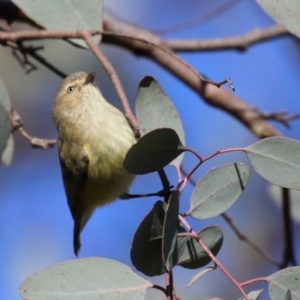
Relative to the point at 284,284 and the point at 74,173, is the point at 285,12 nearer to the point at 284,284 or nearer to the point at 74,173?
the point at 284,284

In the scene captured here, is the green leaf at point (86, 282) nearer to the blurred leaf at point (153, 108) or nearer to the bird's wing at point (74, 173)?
the blurred leaf at point (153, 108)

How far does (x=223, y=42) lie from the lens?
10.5 feet

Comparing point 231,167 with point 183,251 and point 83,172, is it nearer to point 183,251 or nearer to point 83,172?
point 183,251

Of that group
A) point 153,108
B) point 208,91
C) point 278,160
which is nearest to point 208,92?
point 208,91

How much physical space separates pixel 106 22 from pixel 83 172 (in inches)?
33.4

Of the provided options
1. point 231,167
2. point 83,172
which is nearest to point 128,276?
point 231,167

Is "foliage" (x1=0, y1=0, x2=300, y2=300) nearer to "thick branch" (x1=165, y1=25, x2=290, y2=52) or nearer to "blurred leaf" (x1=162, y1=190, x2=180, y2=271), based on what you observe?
"blurred leaf" (x1=162, y1=190, x2=180, y2=271)

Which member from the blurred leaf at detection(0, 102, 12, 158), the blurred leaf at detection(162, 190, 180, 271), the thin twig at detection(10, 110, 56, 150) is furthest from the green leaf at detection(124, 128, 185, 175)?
the thin twig at detection(10, 110, 56, 150)

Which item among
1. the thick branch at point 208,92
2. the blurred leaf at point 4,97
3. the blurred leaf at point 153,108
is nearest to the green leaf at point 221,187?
the blurred leaf at point 153,108

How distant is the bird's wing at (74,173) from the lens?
2.54 m

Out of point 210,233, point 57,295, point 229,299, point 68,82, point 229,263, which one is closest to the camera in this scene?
point 57,295

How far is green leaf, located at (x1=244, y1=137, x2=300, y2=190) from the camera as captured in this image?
154cm

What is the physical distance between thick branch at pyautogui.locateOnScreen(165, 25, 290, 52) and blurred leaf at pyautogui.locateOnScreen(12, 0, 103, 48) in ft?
3.19

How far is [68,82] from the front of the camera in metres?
2.79
